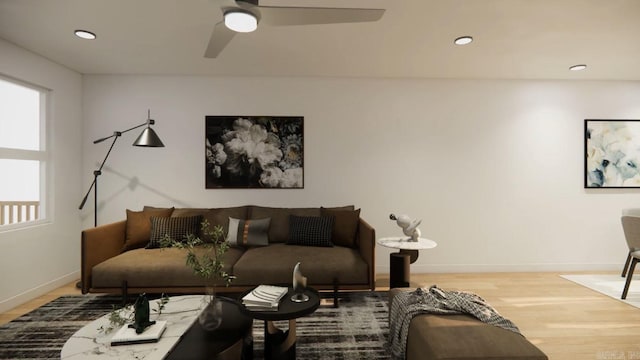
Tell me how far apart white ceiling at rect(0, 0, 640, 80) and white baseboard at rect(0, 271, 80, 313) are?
8.05ft

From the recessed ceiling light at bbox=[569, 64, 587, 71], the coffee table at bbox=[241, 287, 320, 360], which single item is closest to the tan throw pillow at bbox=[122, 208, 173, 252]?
the coffee table at bbox=[241, 287, 320, 360]

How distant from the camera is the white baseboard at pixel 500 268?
4164 millimetres

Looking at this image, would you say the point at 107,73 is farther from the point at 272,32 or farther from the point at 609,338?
the point at 609,338

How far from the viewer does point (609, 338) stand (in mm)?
2477

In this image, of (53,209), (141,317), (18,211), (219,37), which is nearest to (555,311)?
(141,317)

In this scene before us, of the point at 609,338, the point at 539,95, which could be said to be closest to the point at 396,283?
the point at 609,338

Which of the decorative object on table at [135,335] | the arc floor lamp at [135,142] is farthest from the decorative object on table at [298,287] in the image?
the arc floor lamp at [135,142]

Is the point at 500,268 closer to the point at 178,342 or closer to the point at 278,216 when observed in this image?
the point at 278,216


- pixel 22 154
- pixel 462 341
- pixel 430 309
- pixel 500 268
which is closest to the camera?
pixel 462 341

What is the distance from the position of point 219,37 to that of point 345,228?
2.29 metres

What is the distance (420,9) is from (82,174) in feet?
14.0

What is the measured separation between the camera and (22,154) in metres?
3.24

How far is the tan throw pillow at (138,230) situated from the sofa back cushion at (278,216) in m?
1.07

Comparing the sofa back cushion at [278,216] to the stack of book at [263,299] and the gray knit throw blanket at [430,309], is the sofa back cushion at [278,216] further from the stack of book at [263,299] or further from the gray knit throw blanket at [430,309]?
the gray knit throw blanket at [430,309]
